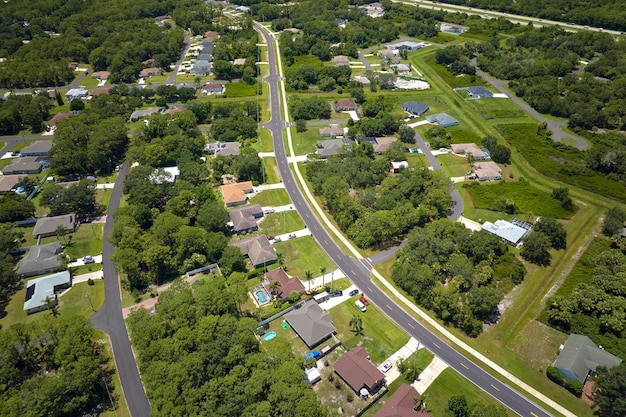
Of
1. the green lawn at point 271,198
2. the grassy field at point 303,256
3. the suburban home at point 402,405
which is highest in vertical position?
the suburban home at point 402,405

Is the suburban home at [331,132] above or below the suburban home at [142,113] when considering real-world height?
above

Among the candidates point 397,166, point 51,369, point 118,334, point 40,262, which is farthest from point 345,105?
point 51,369

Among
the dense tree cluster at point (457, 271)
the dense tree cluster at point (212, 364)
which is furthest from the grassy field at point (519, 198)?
the dense tree cluster at point (212, 364)

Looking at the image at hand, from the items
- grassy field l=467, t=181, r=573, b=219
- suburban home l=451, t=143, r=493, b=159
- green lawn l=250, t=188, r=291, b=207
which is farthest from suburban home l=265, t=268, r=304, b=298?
suburban home l=451, t=143, r=493, b=159

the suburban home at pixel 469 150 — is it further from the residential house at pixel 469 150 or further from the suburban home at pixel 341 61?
the suburban home at pixel 341 61

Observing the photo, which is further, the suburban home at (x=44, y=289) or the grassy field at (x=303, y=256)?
the grassy field at (x=303, y=256)

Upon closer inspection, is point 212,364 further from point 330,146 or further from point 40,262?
point 330,146

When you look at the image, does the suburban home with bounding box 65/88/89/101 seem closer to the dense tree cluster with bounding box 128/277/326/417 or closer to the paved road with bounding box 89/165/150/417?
the paved road with bounding box 89/165/150/417

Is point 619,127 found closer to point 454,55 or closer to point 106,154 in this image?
point 454,55
